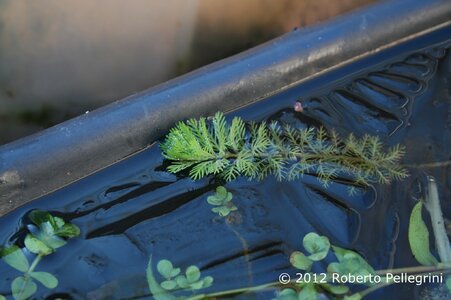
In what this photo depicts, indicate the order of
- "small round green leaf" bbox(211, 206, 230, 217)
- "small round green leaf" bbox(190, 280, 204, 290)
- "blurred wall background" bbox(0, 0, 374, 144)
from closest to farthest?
"small round green leaf" bbox(190, 280, 204, 290), "small round green leaf" bbox(211, 206, 230, 217), "blurred wall background" bbox(0, 0, 374, 144)

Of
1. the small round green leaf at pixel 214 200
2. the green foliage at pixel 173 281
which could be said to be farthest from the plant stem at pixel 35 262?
the small round green leaf at pixel 214 200

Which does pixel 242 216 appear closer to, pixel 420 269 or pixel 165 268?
pixel 165 268

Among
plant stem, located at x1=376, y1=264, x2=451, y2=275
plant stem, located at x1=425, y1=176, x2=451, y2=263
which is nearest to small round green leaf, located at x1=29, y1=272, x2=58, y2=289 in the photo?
plant stem, located at x1=376, y1=264, x2=451, y2=275

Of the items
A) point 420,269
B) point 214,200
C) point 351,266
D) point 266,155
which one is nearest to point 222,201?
point 214,200

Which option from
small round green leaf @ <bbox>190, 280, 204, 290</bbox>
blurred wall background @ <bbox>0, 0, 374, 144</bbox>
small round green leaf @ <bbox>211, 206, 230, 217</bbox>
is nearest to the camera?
small round green leaf @ <bbox>190, 280, 204, 290</bbox>

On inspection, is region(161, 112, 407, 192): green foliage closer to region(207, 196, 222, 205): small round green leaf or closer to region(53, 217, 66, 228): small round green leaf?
region(207, 196, 222, 205): small round green leaf

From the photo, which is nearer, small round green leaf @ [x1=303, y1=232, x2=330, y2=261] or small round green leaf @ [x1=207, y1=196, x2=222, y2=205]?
small round green leaf @ [x1=303, y1=232, x2=330, y2=261]

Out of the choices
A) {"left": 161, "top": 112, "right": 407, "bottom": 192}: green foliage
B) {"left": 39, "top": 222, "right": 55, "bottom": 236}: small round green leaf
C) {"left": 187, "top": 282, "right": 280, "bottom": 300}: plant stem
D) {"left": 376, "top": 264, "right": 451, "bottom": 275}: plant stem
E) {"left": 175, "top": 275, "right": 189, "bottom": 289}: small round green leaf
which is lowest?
{"left": 187, "top": 282, "right": 280, "bottom": 300}: plant stem
